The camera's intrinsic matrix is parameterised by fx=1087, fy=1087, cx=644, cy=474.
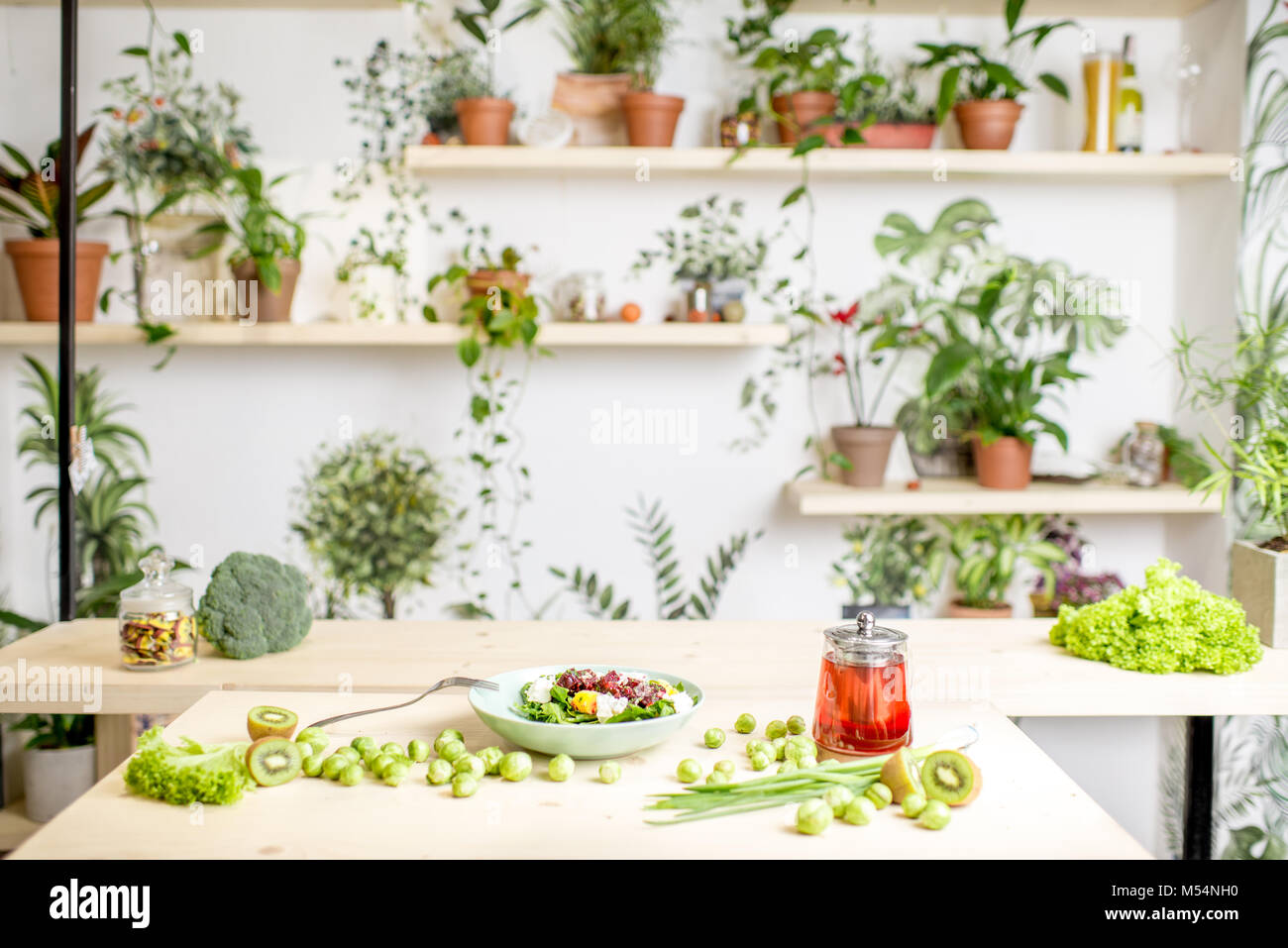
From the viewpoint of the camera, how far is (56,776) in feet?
9.07

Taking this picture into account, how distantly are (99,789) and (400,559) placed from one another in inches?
77.3

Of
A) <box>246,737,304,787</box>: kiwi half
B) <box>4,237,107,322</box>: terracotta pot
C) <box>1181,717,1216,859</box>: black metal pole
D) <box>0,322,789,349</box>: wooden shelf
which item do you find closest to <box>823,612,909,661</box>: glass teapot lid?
<box>246,737,304,787</box>: kiwi half

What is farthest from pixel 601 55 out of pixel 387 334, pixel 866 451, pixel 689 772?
pixel 689 772

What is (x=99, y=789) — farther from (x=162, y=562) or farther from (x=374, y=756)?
(x=162, y=562)

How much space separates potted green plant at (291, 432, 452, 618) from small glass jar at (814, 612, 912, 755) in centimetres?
206

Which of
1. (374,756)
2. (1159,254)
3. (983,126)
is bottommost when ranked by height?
(374,756)

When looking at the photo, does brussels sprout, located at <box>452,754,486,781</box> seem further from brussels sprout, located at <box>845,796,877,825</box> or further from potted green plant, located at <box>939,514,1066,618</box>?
potted green plant, located at <box>939,514,1066,618</box>

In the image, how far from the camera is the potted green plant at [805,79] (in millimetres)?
2936

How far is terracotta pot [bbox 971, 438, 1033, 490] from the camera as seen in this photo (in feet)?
9.81

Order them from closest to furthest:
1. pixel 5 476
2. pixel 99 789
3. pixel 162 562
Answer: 1. pixel 99 789
2. pixel 162 562
3. pixel 5 476

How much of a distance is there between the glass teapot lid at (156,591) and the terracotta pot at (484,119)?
1.56 m

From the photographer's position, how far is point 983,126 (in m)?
2.99


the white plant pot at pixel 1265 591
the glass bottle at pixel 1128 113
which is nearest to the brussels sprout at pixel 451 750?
the white plant pot at pixel 1265 591
